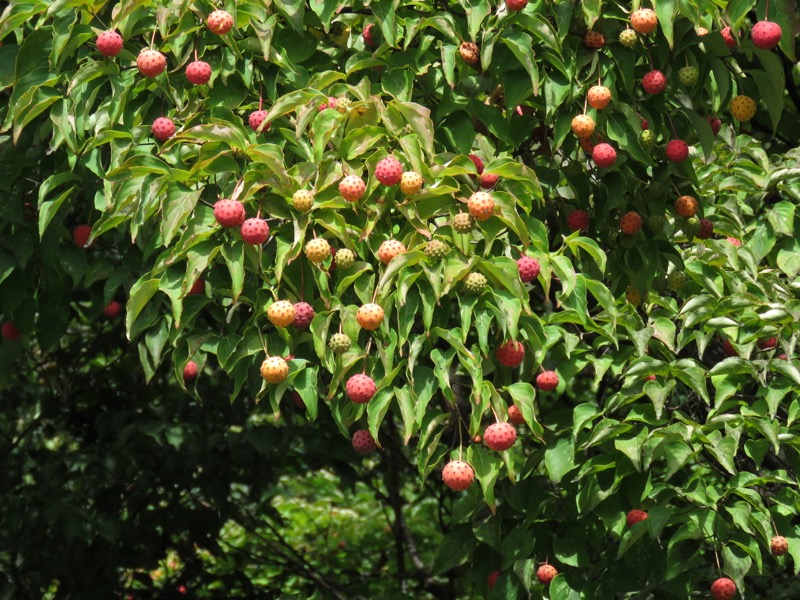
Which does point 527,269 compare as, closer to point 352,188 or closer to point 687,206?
point 352,188

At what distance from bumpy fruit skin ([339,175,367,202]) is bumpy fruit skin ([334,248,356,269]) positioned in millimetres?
109

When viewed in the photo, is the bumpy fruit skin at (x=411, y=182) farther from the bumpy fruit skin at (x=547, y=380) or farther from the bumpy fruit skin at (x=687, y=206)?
the bumpy fruit skin at (x=687, y=206)

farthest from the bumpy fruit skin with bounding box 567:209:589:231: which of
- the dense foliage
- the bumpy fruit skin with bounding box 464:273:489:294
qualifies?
the bumpy fruit skin with bounding box 464:273:489:294

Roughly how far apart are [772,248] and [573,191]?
0.56 meters

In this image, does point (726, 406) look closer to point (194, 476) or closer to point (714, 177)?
point (714, 177)

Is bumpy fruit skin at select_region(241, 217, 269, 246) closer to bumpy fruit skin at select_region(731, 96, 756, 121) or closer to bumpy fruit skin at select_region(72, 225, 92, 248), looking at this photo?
bumpy fruit skin at select_region(72, 225, 92, 248)

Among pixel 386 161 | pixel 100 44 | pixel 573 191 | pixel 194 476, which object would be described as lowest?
pixel 194 476

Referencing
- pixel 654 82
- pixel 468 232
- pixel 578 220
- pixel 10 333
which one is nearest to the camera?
pixel 468 232

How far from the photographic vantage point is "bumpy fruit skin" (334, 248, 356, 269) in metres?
2.59

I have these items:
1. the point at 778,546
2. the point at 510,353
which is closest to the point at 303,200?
the point at 510,353

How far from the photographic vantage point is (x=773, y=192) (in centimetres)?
→ 339

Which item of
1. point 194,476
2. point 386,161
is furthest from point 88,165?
point 194,476

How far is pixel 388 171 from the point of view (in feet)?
8.32

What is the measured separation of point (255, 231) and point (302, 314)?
22cm
